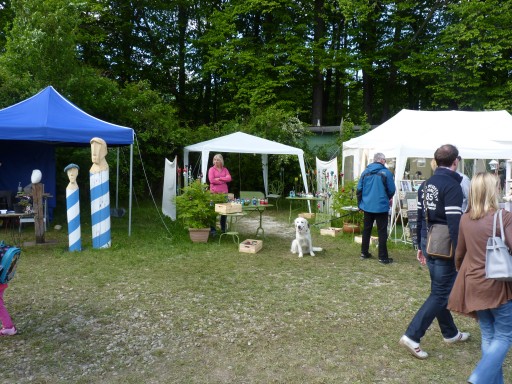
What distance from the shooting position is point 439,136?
8.60 metres

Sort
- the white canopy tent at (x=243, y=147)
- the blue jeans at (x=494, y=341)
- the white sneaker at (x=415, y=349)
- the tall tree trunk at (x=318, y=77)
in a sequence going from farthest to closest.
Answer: the tall tree trunk at (x=318, y=77)
the white canopy tent at (x=243, y=147)
the white sneaker at (x=415, y=349)
the blue jeans at (x=494, y=341)

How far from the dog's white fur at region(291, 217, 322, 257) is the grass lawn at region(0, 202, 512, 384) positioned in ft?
0.69

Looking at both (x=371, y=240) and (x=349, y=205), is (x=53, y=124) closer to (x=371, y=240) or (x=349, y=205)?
(x=349, y=205)

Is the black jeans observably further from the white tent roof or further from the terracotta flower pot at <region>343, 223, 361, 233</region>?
the terracotta flower pot at <region>343, 223, 361, 233</region>

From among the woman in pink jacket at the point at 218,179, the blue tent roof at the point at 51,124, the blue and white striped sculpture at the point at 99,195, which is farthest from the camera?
the woman in pink jacket at the point at 218,179

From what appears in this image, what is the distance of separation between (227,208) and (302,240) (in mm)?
1478

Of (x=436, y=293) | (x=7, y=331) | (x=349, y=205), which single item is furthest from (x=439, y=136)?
(x=7, y=331)

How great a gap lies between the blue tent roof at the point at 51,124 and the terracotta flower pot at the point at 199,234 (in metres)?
2.05

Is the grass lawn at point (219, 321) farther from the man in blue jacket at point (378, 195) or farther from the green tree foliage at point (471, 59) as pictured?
the green tree foliage at point (471, 59)

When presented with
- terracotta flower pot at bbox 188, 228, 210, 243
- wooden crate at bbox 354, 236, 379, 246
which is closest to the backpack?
terracotta flower pot at bbox 188, 228, 210, 243

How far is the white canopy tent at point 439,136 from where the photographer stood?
8187mm

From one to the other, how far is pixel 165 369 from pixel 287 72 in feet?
57.4

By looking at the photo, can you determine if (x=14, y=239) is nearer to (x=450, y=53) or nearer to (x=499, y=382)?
(x=499, y=382)

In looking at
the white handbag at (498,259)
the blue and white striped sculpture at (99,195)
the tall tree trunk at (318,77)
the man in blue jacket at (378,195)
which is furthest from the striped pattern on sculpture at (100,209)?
the tall tree trunk at (318,77)
